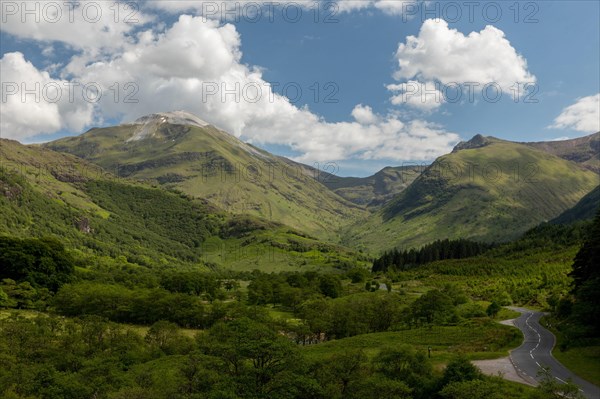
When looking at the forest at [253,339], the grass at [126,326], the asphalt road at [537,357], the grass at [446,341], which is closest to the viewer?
the forest at [253,339]

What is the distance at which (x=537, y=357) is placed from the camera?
223 ft

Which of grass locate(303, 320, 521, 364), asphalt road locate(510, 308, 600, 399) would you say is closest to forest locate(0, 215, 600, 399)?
grass locate(303, 320, 521, 364)

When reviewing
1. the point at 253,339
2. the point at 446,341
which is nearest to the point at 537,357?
the point at 446,341

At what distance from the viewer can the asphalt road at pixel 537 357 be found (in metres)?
54.7

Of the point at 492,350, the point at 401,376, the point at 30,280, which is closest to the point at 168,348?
the point at 401,376

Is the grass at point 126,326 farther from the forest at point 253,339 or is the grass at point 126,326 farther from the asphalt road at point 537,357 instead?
the asphalt road at point 537,357

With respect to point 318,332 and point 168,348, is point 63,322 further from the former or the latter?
point 318,332

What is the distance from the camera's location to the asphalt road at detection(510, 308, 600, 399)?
54703 mm

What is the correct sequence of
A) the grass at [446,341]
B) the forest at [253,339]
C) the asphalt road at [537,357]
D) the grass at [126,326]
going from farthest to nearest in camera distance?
the grass at [126,326], the grass at [446,341], the asphalt road at [537,357], the forest at [253,339]

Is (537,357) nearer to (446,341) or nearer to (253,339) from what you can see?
(446,341)

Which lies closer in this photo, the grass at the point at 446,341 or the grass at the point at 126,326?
the grass at the point at 446,341

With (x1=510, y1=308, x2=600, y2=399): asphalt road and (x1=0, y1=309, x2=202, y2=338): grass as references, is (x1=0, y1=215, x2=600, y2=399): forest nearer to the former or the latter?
(x1=0, y1=309, x2=202, y2=338): grass

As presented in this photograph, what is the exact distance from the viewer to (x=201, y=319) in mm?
124500

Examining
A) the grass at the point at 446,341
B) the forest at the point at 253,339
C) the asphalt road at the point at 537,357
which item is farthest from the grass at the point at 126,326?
the asphalt road at the point at 537,357
